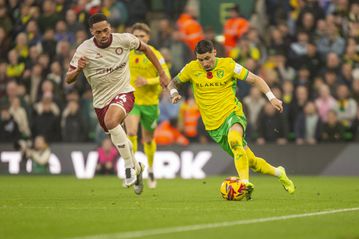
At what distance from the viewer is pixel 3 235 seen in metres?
9.64

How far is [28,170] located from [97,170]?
1.75 meters

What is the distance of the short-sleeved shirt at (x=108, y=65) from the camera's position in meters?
14.4

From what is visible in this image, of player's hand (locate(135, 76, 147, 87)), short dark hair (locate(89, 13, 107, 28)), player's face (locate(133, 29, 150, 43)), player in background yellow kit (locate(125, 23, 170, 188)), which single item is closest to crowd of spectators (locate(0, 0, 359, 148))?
player in background yellow kit (locate(125, 23, 170, 188))

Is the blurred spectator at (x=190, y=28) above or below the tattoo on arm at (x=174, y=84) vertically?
below

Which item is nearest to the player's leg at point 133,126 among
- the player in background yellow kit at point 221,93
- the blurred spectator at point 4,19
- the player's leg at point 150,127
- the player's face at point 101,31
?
the player's leg at point 150,127

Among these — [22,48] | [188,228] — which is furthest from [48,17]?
[188,228]

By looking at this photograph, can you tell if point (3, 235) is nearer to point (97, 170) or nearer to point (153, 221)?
point (153, 221)

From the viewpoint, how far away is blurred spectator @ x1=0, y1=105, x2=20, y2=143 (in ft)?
81.1

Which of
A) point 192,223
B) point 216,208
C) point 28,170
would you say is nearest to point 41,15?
point 28,170

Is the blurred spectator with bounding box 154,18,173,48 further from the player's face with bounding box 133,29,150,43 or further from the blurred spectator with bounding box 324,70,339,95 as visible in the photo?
the player's face with bounding box 133,29,150,43

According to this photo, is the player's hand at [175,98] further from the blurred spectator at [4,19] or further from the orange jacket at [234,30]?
the blurred spectator at [4,19]

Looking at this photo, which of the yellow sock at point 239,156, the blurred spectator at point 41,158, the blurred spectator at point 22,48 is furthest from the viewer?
the blurred spectator at point 22,48

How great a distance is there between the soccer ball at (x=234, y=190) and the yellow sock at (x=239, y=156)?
12 cm

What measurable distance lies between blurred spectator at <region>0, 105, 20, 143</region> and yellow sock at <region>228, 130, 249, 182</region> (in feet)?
38.7
